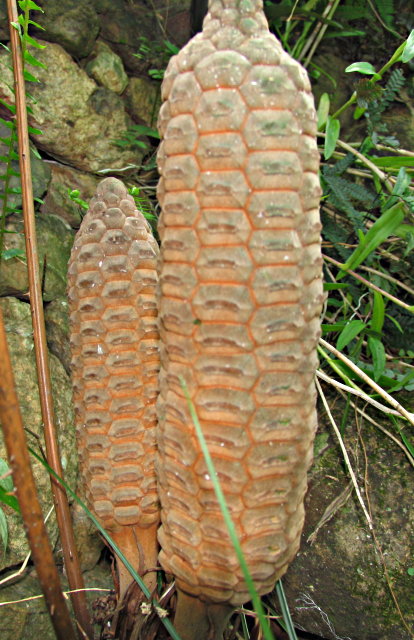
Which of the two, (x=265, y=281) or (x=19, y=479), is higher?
(x=265, y=281)

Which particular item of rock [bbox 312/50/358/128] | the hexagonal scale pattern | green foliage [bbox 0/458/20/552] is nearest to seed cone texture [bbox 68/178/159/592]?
the hexagonal scale pattern

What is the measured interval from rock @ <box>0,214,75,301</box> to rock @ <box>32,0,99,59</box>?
1.47 ft

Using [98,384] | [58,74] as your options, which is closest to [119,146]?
[58,74]

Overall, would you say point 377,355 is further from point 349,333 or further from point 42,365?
point 42,365

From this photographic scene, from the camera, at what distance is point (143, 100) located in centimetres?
149

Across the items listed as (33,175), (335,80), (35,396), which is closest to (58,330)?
(35,396)

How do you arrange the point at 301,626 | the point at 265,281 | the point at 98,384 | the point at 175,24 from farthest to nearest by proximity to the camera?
the point at 175,24, the point at 301,626, the point at 98,384, the point at 265,281

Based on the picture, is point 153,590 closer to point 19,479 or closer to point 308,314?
point 19,479

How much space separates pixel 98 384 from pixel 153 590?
0.32 m

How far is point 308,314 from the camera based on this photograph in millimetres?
621

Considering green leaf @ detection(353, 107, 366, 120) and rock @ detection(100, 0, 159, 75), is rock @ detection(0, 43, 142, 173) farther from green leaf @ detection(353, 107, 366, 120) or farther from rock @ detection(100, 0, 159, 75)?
green leaf @ detection(353, 107, 366, 120)

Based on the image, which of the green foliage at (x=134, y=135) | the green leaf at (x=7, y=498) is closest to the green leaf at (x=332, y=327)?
the green foliage at (x=134, y=135)

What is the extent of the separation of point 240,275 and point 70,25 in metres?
1.06

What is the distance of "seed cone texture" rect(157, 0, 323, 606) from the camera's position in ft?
1.88
